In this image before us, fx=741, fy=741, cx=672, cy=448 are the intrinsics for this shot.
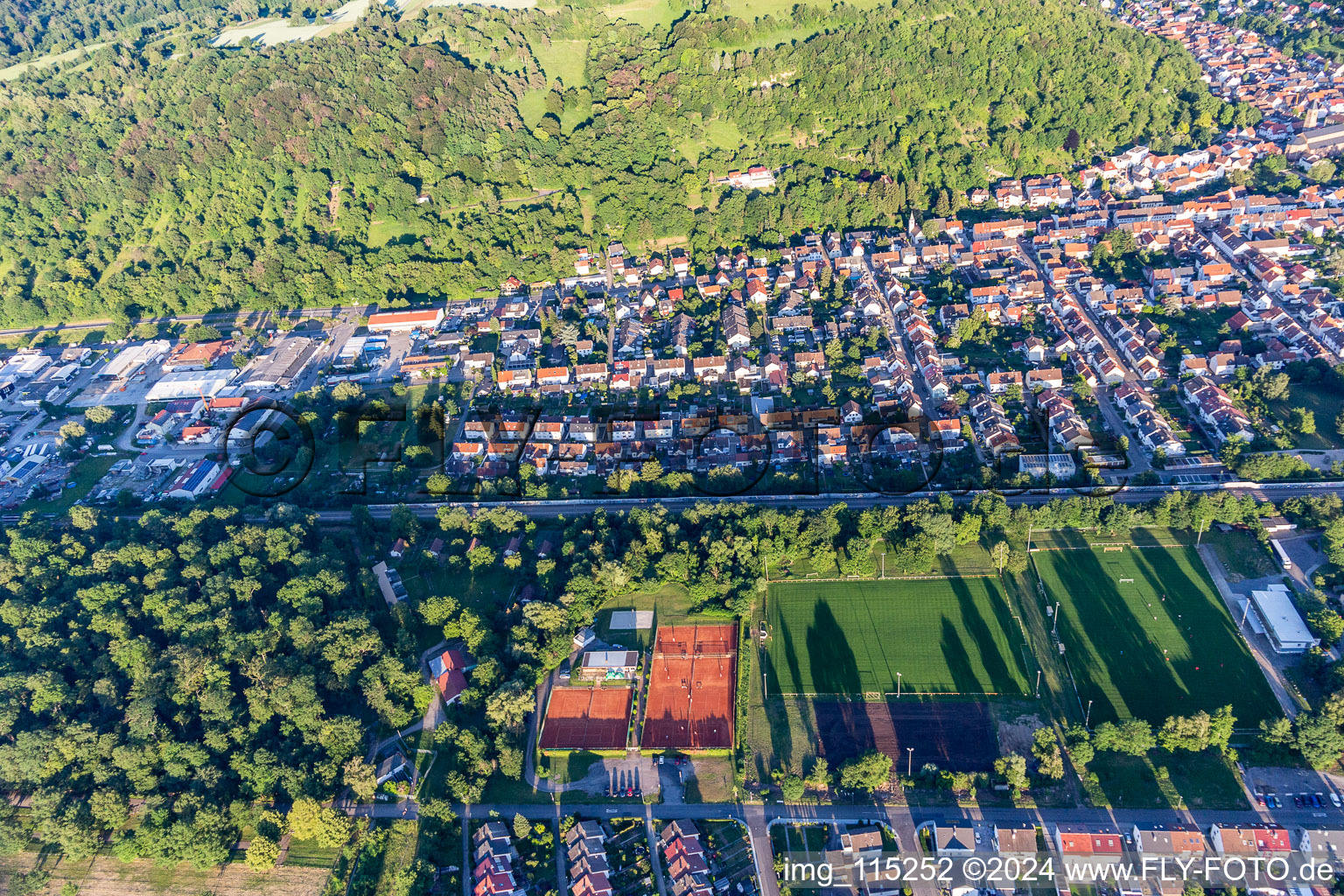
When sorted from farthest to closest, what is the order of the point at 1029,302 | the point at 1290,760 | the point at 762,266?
the point at 762,266, the point at 1029,302, the point at 1290,760

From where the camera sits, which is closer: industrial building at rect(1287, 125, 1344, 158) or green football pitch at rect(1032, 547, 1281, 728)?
green football pitch at rect(1032, 547, 1281, 728)

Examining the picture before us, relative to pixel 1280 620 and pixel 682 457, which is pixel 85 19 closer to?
pixel 682 457

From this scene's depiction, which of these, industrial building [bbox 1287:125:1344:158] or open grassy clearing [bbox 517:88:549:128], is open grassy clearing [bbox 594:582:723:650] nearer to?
open grassy clearing [bbox 517:88:549:128]

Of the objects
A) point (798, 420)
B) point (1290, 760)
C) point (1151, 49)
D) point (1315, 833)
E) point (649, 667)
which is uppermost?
point (1151, 49)

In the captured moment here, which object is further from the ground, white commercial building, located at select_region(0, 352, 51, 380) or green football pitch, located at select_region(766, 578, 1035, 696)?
white commercial building, located at select_region(0, 352, 51, 380)

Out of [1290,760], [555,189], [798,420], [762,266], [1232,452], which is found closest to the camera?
[1290,760]

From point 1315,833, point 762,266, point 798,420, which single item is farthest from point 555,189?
point 1315,833

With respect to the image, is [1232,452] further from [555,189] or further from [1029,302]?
[555,189]

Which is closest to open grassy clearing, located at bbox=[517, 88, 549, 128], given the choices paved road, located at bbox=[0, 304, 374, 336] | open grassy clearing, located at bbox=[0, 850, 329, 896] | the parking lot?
paved road, located at bbox=[0, 304, 374, 336]

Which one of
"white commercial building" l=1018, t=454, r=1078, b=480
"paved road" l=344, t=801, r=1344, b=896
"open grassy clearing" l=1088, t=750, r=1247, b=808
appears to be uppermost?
"white commercial building" l=1018, t=454, r=1078, b=480
